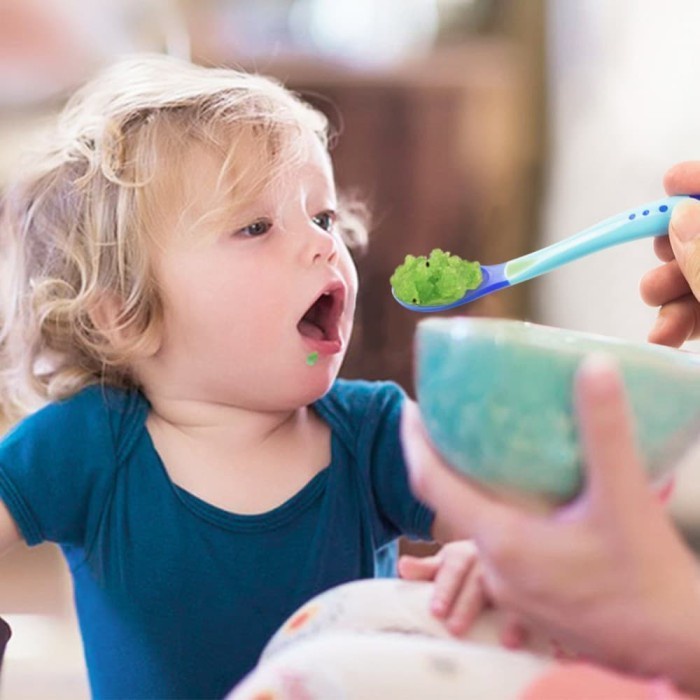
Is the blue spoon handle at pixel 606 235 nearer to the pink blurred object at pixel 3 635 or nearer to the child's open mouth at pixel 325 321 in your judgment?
the child's open mouth at pixel 325 321

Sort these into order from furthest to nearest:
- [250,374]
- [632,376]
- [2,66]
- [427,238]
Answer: [427,238], [2,66], [250,374], [632,376]

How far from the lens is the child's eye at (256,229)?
32.9 inches

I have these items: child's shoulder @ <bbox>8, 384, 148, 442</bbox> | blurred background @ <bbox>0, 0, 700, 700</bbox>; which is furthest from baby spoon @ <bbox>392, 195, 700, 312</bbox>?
blurred background @ <bbox>0, 0, 700, 700</bbox>

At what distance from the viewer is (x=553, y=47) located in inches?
84.4

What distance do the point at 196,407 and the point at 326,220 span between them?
0.65 feet

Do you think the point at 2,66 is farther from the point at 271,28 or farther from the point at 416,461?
the point at 416,461

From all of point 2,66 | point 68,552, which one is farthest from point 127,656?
point 2,66

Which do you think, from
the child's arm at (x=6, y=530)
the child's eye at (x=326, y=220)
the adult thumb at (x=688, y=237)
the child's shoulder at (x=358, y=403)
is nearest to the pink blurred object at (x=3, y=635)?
the child's arm at (x=6, y=530)

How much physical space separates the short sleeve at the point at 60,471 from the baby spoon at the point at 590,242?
0.90ft

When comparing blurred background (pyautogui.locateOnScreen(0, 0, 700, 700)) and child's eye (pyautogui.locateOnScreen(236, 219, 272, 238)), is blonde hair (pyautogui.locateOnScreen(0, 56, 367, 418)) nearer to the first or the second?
child's eye (pyautogui.locateOnScreen(236, 219, 272, 238))

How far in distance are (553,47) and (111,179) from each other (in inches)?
59.6

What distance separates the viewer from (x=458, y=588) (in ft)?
2.08

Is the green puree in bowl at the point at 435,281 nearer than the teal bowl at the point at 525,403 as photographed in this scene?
No

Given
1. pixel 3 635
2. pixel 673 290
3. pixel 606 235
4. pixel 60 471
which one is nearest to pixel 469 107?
pixel 673 290
